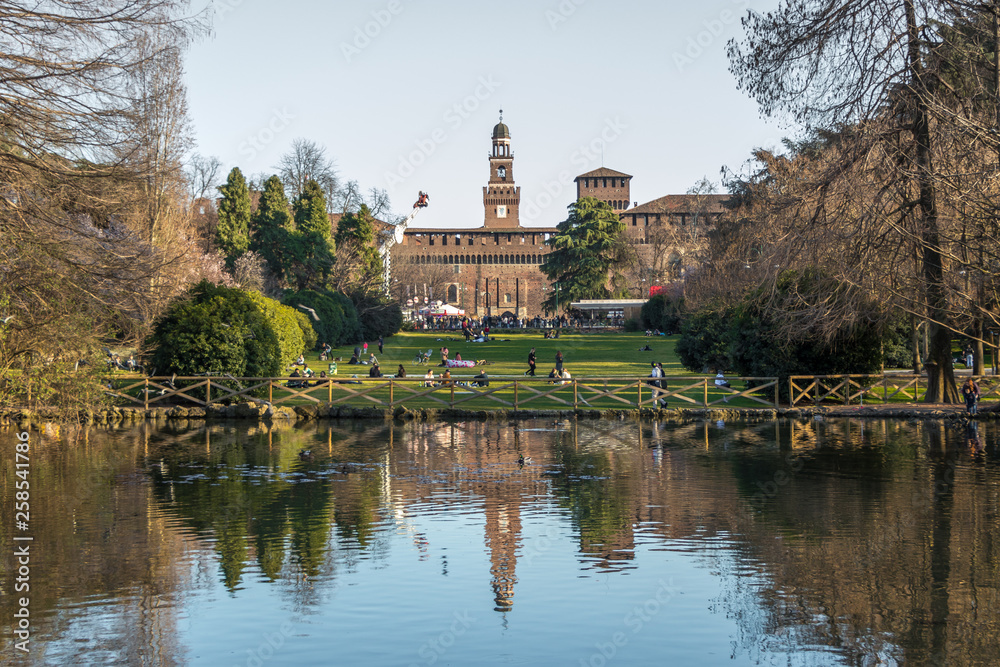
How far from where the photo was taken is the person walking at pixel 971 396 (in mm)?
22734

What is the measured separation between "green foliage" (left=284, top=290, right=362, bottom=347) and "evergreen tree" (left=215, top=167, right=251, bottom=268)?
20.5 feet

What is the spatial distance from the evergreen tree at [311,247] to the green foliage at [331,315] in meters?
2.05

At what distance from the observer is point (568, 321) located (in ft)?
257

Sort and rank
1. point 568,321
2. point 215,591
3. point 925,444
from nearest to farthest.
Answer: point 215,591, point 925,444, point 568,321

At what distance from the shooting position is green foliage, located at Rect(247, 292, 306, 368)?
29.4 metres

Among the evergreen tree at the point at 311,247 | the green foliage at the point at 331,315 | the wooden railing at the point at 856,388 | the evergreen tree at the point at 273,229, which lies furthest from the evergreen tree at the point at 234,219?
the wooden railing at the point at 856,388

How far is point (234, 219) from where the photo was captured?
54.4m

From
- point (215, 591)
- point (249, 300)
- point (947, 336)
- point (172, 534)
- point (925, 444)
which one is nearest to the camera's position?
→ point (215, 591)

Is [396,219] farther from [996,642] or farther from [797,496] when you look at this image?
[996,642]

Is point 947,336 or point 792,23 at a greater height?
point 792,23

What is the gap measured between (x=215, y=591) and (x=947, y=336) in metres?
20.5

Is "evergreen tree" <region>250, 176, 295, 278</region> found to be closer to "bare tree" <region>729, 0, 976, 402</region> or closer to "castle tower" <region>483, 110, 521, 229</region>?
"bare tree" <region>729, 0, 976, 402</region>

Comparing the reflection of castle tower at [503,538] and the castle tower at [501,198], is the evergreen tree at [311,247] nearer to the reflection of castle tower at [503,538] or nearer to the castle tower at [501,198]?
the reflection of castle tower at [503,538]

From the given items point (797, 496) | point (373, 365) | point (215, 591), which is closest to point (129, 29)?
point (215, 591)
